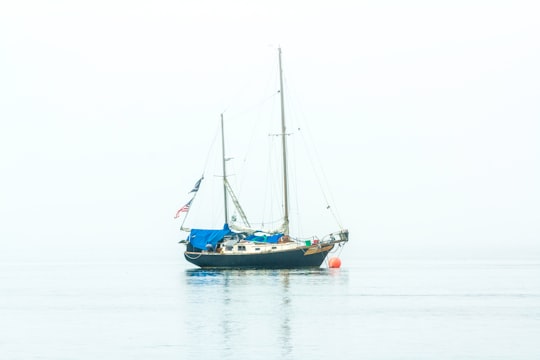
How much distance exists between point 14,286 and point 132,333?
59404mm

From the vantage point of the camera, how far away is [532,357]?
4216cm

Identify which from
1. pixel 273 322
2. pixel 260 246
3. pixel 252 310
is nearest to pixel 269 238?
pixel 260 246

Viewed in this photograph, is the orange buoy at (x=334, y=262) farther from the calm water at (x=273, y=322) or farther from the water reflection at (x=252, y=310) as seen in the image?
the calm water at (x=273, y=322)

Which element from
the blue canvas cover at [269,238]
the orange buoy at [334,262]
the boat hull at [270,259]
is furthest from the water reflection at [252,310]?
the orange buoy at [334,262]

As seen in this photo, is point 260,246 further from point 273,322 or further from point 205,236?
point 273,322

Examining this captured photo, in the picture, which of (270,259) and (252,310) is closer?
(252,310)

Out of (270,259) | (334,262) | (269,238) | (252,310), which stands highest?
(269,238)

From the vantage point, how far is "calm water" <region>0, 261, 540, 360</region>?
44688 mm

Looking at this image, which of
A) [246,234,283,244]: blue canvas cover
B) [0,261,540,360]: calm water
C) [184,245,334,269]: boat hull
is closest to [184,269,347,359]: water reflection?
[0,261,540,360]: calm water

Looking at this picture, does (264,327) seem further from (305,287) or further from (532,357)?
(305,287)

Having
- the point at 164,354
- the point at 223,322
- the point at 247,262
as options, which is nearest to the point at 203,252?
the point at 247,262

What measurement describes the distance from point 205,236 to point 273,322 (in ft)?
178

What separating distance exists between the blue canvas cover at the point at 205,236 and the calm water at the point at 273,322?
43.4ft

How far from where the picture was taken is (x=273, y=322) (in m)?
57.1
